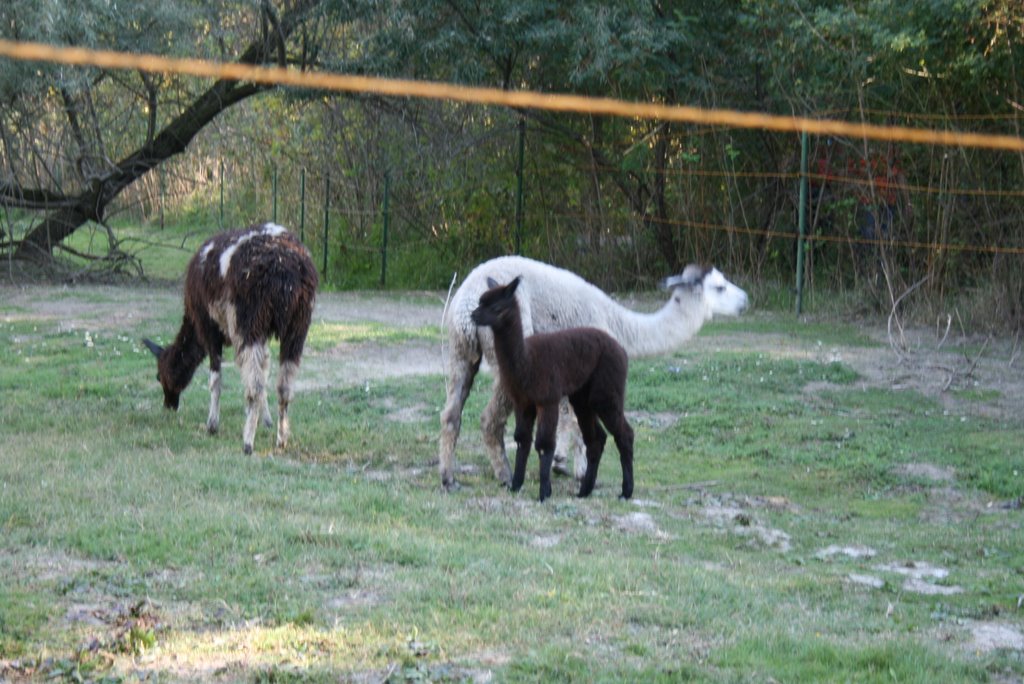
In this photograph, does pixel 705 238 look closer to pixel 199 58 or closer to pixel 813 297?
pixel 813 297

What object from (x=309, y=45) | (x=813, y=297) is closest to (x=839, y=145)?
(x=813, y=297)

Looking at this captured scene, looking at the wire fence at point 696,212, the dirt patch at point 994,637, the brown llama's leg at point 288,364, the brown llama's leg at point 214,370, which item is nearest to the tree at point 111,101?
the wire fence at point 696,212

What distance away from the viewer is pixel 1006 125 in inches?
580

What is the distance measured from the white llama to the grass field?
1.24 ft

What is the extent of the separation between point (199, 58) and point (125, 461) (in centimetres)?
1012

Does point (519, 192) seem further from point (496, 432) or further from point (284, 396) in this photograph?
point (496, 432)

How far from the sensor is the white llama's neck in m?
8.99

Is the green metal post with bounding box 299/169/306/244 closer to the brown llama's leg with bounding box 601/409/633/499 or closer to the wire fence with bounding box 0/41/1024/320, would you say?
the wire fence with bounding box 0/41/1024/320

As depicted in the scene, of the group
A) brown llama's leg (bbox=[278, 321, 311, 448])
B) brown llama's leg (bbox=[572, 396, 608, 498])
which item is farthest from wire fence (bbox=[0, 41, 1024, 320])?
brown llama's leg (bbox=[572, 396, 608, 498])

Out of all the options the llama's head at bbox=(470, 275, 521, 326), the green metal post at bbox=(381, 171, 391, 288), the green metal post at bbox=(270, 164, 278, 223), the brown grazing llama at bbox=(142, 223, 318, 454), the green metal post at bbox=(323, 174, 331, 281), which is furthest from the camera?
the green metal post at bbox=(270, 164, 278, 223)

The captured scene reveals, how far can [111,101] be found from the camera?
64.8 ft

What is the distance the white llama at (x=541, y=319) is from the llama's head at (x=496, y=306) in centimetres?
48

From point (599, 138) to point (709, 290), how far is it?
1059 centimetres

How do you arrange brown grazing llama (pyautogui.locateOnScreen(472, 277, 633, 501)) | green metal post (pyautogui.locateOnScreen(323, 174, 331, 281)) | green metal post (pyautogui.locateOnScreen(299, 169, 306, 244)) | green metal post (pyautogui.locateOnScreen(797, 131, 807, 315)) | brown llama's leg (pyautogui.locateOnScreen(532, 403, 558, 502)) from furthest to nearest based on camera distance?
green metal post (pyautogui.locateOnScreen(299, 169, 306, 244))
green metal post (pyautogui.locateOnScreen(323, 174, 331, 281))
green metal post (pyautogui.locateOnScreen(797, 131, 807, 315))
brown llama's leg (pyautogui.locateOnScreen(532, 403, 558, 502))
brown grazing llama (pyautogui.locateOnScreen(472, 277, 633, 501))
